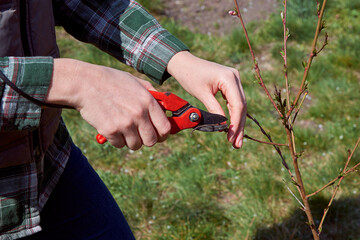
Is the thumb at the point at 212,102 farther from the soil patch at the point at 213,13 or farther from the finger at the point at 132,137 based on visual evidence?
the soil patch at the point at 213,13

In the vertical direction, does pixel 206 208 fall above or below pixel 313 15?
below

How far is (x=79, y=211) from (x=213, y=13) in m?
4.24

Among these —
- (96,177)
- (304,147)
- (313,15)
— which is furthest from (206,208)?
(313,15)

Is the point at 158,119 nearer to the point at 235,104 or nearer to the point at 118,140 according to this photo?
the point at 118,140

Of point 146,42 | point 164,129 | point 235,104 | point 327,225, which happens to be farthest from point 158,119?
point 327,225

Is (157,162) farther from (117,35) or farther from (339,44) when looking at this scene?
(339,44)

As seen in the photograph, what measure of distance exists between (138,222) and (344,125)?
1.84 metres

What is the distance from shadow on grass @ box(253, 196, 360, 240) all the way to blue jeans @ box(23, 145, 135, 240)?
1293mm

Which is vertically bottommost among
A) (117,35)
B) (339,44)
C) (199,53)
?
(199,53)

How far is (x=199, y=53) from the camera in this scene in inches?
184

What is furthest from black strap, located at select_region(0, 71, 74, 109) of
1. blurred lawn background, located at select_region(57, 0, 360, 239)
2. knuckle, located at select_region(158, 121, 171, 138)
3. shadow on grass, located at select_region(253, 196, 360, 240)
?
shadow on grass, located at select_region(253, 196, 360, 240)

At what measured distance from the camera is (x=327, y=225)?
9.02 ft

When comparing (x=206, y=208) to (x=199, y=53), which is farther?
(x=199, y=53)

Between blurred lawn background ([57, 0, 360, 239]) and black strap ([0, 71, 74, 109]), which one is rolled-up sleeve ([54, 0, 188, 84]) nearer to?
black strap ([0, 71, 74, 109])
